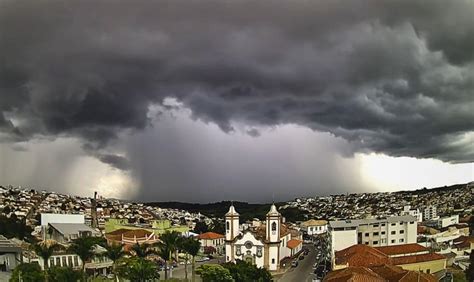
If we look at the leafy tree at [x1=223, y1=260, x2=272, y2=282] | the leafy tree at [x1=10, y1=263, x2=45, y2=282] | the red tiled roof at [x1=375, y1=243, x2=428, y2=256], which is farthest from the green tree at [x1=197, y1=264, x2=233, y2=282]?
the red tiled roof at [x1=375, y1=243, x2=428, y2=256]

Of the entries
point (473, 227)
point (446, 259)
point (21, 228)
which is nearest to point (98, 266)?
point (21, 228)

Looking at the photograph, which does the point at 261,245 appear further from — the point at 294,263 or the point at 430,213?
the point at 430,213

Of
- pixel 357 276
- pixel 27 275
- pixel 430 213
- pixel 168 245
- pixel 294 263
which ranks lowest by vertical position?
pixel 294 263

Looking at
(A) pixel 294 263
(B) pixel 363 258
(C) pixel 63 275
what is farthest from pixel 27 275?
(A) pixel 294 263

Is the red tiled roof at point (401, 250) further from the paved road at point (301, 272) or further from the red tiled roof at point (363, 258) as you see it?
the paved road at point (301, 272)

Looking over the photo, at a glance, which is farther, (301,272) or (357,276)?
Result: (301,272)

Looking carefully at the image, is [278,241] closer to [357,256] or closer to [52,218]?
[357,256]
